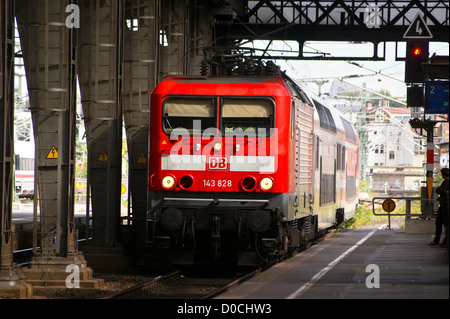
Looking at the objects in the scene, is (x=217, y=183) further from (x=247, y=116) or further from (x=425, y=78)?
(x=425, y=78)

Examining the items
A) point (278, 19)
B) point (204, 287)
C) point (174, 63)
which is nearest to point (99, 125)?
point (204, 287)

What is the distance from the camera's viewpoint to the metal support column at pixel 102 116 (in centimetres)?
1942

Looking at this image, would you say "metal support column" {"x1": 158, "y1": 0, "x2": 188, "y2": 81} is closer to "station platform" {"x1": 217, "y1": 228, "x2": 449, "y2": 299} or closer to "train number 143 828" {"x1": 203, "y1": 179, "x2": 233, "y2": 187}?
"station platform" {"x1": 217, "y1": 228, "x2": 449, "y2": 299}

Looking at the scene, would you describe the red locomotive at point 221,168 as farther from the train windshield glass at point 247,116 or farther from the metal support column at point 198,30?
the metal support column at point 198,30

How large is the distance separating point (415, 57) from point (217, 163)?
16.6 feet

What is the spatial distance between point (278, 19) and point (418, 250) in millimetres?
14913

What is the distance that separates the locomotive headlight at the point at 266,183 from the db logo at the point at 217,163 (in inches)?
26.7

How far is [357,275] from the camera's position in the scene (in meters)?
14.4

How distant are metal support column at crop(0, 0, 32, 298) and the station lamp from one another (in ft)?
26.1

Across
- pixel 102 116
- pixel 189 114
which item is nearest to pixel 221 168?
pixel 189 114

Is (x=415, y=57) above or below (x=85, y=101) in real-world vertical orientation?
above

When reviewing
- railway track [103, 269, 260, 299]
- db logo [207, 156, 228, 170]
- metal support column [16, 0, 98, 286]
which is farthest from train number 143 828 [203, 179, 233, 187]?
metal support column [16, 0, 98, 286]

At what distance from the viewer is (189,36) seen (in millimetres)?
30172

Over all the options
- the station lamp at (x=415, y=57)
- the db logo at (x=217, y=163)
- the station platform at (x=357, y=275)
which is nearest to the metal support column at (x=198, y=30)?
the station platform at (x=357, y=275)
